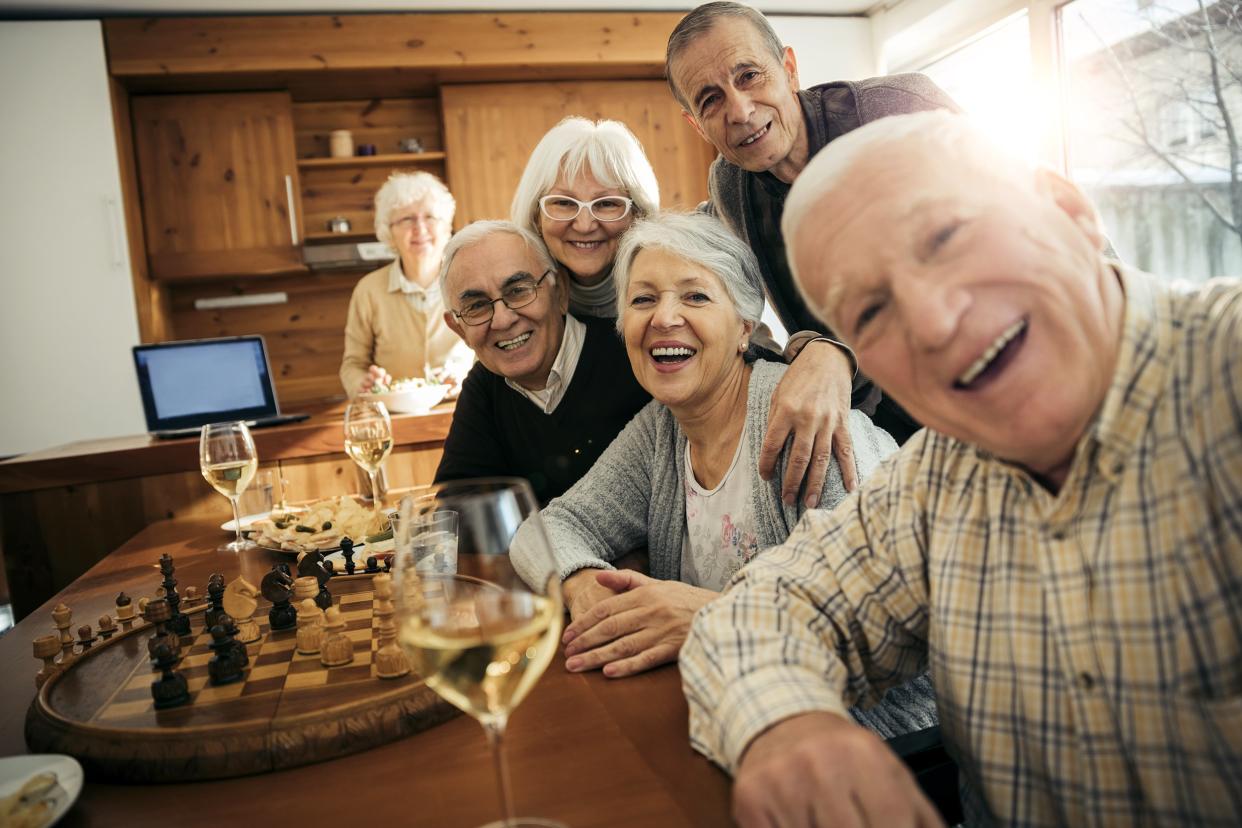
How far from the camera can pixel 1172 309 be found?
0.73m

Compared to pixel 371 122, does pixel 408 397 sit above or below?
below

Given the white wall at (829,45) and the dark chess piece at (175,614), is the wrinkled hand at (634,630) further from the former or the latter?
the white wall at (829,45)

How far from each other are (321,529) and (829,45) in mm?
5095

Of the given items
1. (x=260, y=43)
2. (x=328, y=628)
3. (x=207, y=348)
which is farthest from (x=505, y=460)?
(x=260, y=43)

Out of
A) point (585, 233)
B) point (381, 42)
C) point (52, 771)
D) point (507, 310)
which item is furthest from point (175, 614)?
point (381, 42)

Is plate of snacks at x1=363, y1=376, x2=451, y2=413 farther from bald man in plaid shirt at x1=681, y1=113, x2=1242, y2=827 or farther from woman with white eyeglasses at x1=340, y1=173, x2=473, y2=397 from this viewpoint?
bald man in plaid shirt at x1=681, y1=113, x2=1242, y2=827

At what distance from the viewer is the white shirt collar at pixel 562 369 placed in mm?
1985

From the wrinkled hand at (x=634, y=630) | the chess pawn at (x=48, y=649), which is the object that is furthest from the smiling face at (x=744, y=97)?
the chess pawn at (x=48, y=649)

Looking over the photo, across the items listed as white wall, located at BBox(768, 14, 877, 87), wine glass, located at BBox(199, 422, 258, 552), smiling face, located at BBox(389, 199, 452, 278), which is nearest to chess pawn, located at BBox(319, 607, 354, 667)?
wine glass, located at BBox(199, 422, 258, 552)

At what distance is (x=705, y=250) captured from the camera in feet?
5.01

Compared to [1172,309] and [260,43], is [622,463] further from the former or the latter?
[260,43]

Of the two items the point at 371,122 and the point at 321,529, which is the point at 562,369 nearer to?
the point at 321,529

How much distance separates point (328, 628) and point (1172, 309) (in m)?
0.91

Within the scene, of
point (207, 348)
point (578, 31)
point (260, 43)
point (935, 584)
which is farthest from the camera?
point (578, 31)
